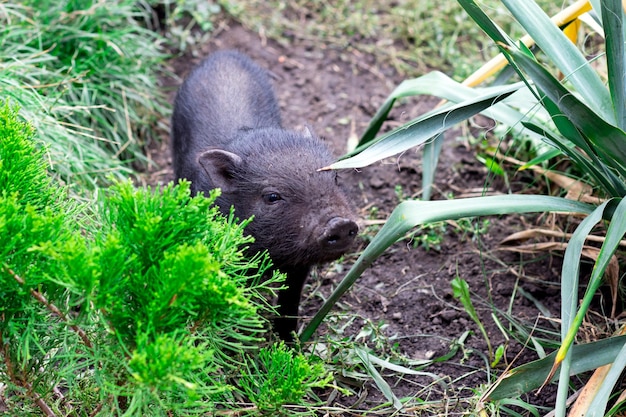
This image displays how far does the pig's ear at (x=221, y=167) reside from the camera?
3.93m

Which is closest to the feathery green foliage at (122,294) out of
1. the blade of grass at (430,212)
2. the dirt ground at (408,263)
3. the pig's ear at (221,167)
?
the blade of grass at (430,212)

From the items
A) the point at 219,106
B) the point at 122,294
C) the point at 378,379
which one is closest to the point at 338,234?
the point at 378,379

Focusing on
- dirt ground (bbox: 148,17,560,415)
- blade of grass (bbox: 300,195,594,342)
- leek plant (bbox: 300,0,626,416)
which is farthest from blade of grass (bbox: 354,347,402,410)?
blade of grass (bbox: 300,195,594,342)

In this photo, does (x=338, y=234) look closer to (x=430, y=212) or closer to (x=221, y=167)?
(x=430, y=212)

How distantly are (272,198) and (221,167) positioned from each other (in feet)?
1.22

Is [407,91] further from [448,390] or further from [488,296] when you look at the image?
[448,390]

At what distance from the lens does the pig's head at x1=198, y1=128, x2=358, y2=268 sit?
3.57m

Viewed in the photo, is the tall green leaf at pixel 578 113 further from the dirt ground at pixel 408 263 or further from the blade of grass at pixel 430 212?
the dirt ground at pixel 408 263

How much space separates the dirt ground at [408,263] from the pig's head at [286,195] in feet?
1.76

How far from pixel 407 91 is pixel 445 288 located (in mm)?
1204

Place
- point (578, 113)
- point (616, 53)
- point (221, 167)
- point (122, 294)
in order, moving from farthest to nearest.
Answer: point (221, 167)
point (616, 53)
point (578, 113)
point (122, 294)

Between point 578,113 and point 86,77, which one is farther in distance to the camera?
point 86,77

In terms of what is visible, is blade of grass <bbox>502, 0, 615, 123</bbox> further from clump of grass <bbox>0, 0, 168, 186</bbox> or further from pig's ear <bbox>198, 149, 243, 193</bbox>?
clump of grass <bbox>0, 0, 168, 186</bbox>

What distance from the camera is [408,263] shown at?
4.73 meters
